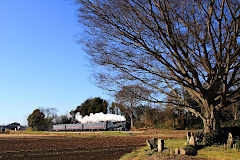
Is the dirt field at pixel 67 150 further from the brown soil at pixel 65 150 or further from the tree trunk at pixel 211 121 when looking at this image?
the tree trunk at pixel 211 121

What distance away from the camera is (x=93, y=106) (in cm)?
5762

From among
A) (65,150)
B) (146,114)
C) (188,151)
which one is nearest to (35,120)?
(146,114)

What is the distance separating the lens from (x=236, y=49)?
9.28 meters

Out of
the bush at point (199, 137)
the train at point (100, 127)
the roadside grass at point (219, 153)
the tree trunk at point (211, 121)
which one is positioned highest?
the tree trunk at point (211, 121)

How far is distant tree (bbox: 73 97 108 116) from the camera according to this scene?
189ft

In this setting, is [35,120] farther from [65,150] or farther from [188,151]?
[188,151]

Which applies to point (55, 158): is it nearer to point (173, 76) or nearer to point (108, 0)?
point (173, 76)

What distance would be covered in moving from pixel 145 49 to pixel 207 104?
3.74 meters

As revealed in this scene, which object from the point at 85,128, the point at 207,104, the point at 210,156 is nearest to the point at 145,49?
the point at 207,104

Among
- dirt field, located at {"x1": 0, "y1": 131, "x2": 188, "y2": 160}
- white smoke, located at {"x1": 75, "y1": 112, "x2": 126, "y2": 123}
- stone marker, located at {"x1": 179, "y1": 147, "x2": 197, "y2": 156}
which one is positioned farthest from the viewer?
white smoke, located at {"x1": 75, "y1": 112, "x2": 126, "y2": 123}

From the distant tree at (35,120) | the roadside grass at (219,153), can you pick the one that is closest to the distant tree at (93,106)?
the distant tree at (35,120)

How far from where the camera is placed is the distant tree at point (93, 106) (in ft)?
189

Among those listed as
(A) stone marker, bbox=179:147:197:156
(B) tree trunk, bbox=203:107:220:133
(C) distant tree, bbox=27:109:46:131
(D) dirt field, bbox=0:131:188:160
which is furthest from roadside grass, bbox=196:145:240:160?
(C) distant tree, bbox=27:109:46:131

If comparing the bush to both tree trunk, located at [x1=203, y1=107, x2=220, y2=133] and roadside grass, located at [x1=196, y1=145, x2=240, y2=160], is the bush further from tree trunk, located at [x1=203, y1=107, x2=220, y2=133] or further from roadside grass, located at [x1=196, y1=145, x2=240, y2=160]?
roadside grass, located at [x1=196, y1=145, x2=240, y2=160]
